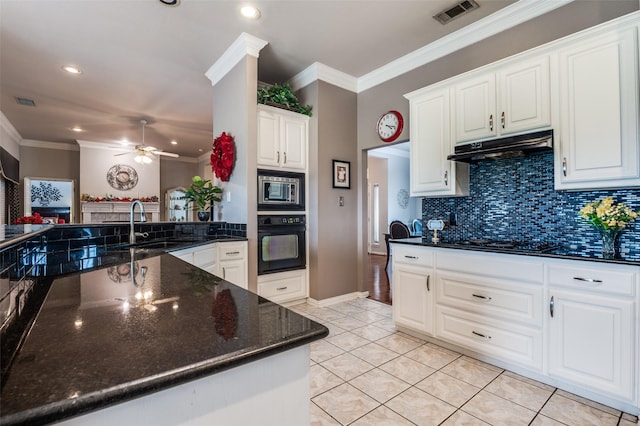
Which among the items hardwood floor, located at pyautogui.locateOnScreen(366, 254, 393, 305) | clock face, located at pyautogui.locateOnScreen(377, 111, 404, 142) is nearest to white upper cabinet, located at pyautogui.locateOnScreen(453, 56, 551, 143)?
clock face, located at pyautogui.locateOnScreen(377, 111, 404, 142)

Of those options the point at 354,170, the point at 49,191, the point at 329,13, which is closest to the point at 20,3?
the point at 329,13

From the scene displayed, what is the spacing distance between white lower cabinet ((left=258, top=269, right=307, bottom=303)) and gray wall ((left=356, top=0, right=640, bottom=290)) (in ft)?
2.62

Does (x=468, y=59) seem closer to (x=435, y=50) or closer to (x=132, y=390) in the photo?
(x=435, y=50)

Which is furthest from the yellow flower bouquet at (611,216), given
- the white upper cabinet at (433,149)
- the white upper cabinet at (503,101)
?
the white upper cabinet at (433,149)

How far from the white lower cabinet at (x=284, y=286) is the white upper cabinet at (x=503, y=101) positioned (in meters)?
2.23

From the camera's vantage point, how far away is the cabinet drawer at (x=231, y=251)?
2.94 metres

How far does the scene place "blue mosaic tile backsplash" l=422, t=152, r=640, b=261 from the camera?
2.11 meters

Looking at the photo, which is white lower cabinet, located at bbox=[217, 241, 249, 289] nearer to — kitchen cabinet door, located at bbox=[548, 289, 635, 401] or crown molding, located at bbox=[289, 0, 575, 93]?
crown molding, located at bbox=[289, 0, 575, 93]

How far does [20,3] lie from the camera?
96.3 inches

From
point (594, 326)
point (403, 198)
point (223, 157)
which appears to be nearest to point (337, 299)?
point (223, 157)

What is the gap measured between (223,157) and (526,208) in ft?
9.53

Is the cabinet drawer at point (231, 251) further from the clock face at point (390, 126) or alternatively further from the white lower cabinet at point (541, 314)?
the clock face at point (390, 126)

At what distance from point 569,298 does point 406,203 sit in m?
6.39

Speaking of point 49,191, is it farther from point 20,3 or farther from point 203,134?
point 20,3
